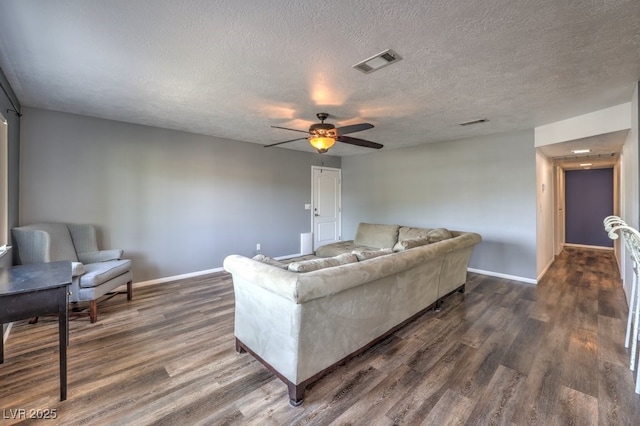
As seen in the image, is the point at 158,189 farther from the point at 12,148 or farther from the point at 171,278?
the point at 12,148

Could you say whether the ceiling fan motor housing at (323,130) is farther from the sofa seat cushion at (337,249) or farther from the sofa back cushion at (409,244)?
the sofa seat cushion at (337,249)

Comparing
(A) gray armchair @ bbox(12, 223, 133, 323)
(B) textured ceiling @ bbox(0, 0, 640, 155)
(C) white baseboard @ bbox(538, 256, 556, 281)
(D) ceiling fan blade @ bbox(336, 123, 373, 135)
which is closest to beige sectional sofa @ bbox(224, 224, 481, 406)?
(D) ceiling fan blade @ bbox(336, 123, 373, 135)

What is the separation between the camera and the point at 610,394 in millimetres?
1876

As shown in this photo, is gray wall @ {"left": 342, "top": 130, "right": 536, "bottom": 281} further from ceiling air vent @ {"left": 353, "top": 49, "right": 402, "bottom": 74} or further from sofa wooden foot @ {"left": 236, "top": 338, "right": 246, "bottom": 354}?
sofa wooden foot @ {"left": 236, "top": 338, "right": 246, "bottom": 354}

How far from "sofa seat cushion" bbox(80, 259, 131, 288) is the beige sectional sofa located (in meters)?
1.72

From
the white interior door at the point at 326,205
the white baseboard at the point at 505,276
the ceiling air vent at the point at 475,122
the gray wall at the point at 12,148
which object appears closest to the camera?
the gray wall at the point at 12,148

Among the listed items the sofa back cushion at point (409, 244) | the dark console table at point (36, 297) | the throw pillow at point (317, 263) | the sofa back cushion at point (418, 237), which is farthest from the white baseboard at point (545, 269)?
the dark console table at point (36, 297)

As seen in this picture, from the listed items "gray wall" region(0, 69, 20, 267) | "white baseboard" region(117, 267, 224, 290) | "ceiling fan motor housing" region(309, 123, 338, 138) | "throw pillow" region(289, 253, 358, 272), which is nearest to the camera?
"throw pillow" region(289, 253, 358, 272)

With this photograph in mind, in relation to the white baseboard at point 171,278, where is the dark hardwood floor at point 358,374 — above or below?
below

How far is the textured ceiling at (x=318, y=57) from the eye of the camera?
1680mm

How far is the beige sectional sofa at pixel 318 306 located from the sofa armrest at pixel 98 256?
229 cm

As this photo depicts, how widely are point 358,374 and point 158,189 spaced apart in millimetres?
3909

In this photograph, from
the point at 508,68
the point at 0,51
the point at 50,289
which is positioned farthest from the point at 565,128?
the point at 0,51

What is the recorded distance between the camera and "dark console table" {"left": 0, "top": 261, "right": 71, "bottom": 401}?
156cm
